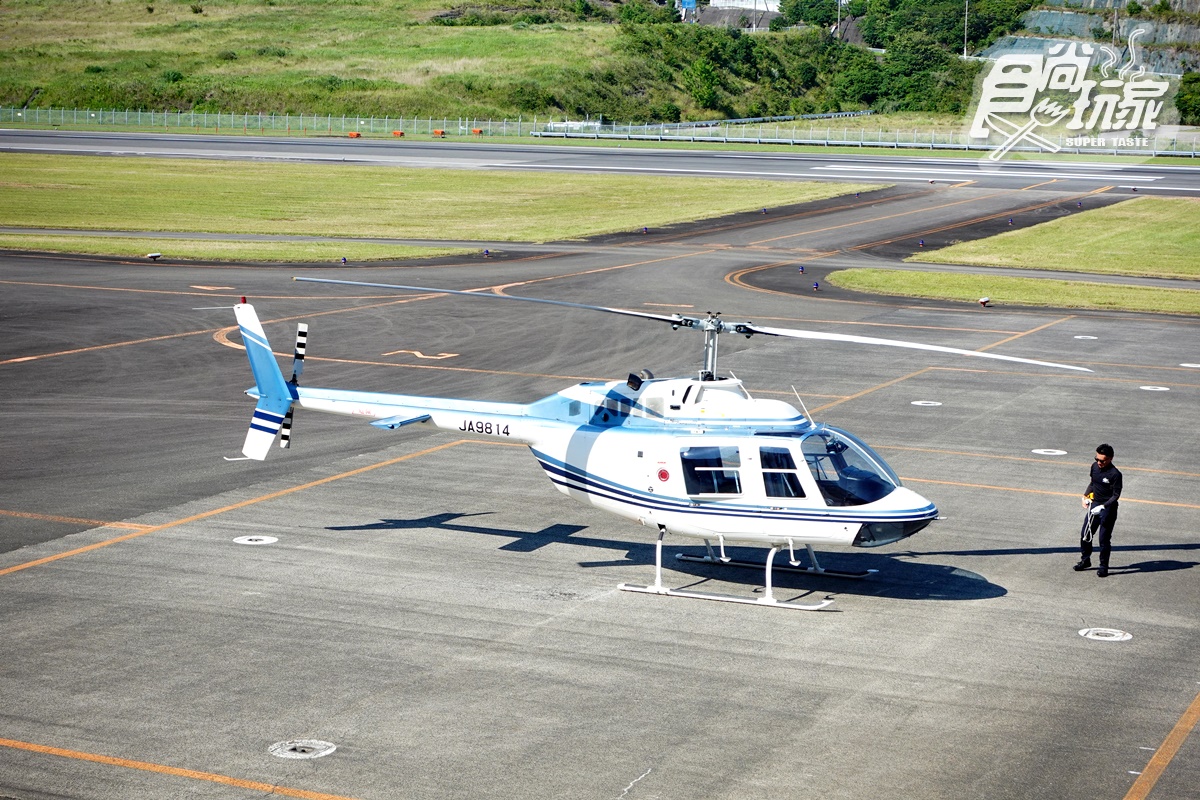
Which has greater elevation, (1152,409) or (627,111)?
(627,111)

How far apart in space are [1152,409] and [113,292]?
37775 millimetres

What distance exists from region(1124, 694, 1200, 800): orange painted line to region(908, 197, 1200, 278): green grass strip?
48810mm

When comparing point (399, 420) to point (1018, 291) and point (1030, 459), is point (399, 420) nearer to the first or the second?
point (1030, 459)

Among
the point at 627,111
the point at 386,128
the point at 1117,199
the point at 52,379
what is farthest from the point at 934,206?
the point at 627,111

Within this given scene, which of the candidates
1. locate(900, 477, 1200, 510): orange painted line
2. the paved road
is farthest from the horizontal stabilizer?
the paved road

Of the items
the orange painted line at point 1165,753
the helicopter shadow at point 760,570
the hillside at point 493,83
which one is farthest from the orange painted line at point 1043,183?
the orange painted line at point 1165,753

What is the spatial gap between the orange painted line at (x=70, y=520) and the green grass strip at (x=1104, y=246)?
1890 inches

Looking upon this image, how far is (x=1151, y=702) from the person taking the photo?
1612 cm

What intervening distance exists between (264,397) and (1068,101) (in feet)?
526

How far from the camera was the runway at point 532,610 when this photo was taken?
14352 mm

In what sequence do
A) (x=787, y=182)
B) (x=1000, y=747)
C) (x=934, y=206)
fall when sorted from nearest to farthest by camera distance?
(x=1000, y=747), (x=934, y=206), (x=787, y=182)

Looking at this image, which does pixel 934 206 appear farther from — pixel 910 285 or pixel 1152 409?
pixel 1152 409

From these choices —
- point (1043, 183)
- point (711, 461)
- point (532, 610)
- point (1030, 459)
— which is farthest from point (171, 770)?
point (1043, 183)

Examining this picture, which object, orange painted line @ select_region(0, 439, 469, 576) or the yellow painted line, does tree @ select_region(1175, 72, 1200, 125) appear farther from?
orange painted line @ select_region(0, 439, 469, 576)
